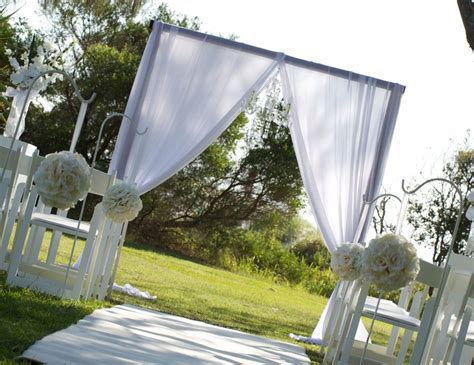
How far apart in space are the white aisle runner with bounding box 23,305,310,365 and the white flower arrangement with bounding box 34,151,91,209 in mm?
610

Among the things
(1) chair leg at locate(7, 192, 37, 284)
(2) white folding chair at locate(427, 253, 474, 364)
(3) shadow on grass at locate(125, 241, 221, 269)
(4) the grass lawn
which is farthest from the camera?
(3) shadow on grass at locate(125, 241, 221, 269)

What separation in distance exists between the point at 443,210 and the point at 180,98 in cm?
644

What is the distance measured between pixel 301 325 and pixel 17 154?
3.59 m

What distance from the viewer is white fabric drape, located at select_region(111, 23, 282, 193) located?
649 cm

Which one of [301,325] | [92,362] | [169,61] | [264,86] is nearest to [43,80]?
[169,61]

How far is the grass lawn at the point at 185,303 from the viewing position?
363 centimetres

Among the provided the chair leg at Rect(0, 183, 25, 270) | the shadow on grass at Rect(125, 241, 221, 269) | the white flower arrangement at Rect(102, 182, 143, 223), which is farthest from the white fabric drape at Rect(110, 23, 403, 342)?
the shadow on grass at Rect(125, 241, 221, 269)

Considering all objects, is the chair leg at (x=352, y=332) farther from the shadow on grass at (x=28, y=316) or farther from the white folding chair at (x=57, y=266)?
the white folding chair at (x=57, y=266)

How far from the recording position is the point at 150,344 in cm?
→ 396

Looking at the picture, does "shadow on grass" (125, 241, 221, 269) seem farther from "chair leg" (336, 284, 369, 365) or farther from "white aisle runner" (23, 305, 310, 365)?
"chair leg" (336, 284, 369, 365)


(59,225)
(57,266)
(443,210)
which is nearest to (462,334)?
(59,225)

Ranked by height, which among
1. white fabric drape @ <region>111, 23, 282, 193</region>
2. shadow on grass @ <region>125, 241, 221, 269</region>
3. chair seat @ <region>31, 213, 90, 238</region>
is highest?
white fabric drape @ <region>111, 23, 282, 193</region>

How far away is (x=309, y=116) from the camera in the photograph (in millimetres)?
6672

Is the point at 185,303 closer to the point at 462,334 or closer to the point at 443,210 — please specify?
the point at 462,334
